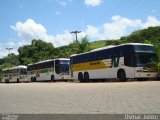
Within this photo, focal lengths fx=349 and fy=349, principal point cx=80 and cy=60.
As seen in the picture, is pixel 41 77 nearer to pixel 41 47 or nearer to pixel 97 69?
pixel 97 69

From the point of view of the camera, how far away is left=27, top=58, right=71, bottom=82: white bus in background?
4744 centimetres

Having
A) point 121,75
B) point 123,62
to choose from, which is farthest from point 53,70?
point 123,62

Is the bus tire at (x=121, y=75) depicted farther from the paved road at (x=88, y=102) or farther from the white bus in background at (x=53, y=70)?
the white bus in background at (x=53, y=70)

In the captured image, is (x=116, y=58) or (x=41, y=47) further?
(x=41, y=47)

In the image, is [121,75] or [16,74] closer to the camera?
[121,75]

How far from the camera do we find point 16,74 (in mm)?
65750

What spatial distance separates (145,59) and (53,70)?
823 inches

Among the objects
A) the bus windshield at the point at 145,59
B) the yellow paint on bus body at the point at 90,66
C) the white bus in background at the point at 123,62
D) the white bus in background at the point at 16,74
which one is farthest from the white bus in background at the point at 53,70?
the bus windshield at the point at 145,59

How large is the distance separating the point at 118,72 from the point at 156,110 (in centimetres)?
2291

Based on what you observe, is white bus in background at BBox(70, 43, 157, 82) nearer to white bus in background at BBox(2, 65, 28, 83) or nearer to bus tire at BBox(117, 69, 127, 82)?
bus tire at BBox(117, 69, 127, 82)

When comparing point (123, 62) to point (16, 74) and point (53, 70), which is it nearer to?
point (53, 70)

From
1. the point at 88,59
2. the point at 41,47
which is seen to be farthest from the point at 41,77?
the point at 41,47

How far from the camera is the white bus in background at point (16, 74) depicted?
63.3 metres

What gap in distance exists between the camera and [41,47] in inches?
4173
